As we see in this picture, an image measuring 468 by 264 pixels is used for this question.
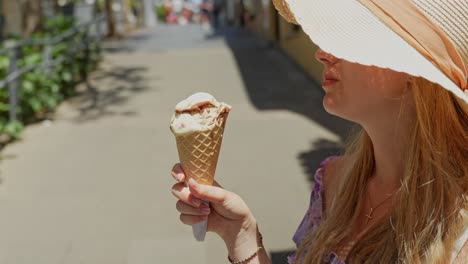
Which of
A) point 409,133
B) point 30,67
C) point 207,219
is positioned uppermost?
point 409,133

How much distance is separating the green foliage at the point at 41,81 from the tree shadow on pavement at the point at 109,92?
0.33 meters

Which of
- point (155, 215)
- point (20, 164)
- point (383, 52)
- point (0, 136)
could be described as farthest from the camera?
point (0, 136)

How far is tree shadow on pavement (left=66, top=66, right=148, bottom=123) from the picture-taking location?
936 centimetres

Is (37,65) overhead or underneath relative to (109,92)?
overhead

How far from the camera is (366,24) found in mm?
1385

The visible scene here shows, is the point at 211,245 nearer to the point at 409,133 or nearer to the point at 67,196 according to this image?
the point at 67,196

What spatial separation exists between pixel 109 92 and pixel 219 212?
962 centimetres

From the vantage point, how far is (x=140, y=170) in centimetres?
632

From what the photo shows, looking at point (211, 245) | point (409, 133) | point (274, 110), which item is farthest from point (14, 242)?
point (274, 110)

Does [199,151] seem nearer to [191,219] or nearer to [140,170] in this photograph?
[191,219]

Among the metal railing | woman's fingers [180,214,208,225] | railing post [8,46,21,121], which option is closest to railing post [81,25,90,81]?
the metal railing

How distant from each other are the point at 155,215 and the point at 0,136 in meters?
3.41

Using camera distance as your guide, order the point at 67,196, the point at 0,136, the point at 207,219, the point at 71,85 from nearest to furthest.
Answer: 1. the point at 207,219
2. the point at 67,196
3. the point at 0,136
4. the point at 71,85

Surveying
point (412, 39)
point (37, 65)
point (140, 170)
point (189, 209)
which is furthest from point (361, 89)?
point (37, 65)
